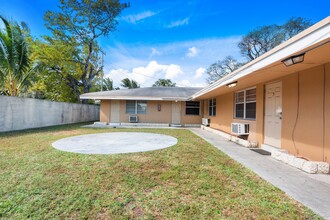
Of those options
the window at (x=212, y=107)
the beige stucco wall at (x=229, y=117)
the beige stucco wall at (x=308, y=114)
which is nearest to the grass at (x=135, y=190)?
the beige stucco wall at (x=308, y=114)

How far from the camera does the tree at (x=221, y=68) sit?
89.1 ft

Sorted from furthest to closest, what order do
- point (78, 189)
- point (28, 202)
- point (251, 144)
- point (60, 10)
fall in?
point (60, 10)
point (251, 144)
point (78, 189)
point (28, 202)

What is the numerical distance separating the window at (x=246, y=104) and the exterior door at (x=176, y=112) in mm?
5793

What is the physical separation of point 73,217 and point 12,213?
83 centimetres

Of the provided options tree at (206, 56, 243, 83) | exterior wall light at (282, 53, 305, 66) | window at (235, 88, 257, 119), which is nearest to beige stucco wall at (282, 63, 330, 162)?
exterior wall light at (282, 53, 305, 66)

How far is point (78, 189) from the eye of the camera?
8.53 ft

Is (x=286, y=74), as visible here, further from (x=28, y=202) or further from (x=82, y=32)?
(x=82, y=32)

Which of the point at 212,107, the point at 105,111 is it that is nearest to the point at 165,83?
the point at 105,111

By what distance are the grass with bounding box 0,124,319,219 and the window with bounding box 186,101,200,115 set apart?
8.92 metres

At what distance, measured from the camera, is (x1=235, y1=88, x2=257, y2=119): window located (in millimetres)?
6214

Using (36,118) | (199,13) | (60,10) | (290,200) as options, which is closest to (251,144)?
(290,200)

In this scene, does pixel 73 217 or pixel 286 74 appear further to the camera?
pixel 286 74

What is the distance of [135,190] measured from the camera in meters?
2.62

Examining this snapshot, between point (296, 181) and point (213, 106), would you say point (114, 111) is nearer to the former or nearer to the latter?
point (213, 106)
